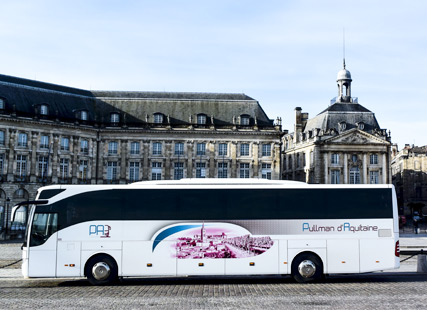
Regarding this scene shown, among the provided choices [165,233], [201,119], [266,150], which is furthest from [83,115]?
[165,233]

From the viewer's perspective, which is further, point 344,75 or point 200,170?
point 344,75

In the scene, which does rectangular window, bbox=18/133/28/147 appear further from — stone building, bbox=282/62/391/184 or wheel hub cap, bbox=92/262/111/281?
wheel hub cap, bbox=92/262/111/281

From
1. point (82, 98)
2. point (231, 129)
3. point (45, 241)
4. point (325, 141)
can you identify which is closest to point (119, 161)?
point (82, 98)

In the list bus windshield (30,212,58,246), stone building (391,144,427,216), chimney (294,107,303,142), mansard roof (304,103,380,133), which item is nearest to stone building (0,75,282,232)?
mansard roof (304,103,380,133)

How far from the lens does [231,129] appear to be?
62.9 m

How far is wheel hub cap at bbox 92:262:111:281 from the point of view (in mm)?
17984

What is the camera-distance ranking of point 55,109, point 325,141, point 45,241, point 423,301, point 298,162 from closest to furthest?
point 423,301 < point 45,241 < point 55,109 < point 325,141 < point 298,162

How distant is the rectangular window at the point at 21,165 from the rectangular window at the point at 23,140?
1.25 metres

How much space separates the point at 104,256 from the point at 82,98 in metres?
47.8

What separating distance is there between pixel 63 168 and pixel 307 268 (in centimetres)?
4555

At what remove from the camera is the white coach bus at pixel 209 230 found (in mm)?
18031

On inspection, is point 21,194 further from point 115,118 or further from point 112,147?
point 115,118

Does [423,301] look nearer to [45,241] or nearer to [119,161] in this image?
[45,241]

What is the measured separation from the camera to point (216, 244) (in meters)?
18.2
